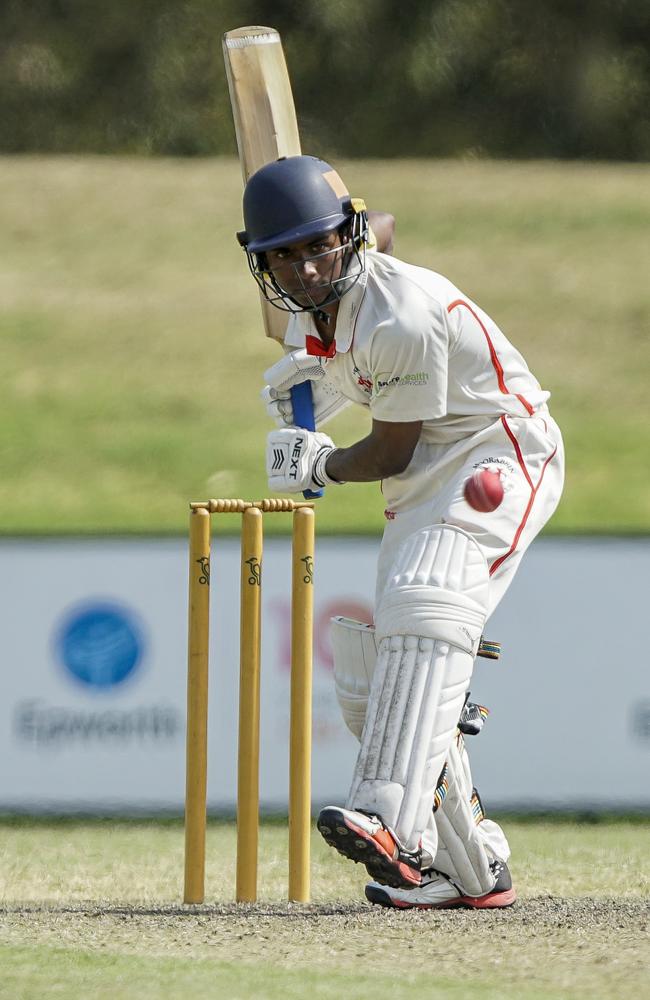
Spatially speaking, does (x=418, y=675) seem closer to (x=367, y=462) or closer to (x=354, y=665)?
(x=354, y=665)

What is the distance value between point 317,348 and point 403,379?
→ 273 millimetres

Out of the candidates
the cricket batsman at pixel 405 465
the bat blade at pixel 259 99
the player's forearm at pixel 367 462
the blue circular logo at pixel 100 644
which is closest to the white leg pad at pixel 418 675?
the cricket batsman at pixel 405 465

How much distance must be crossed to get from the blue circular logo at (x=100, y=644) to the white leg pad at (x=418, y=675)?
7.31ft

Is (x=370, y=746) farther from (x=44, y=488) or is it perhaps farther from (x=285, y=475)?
(x=44, y=488)

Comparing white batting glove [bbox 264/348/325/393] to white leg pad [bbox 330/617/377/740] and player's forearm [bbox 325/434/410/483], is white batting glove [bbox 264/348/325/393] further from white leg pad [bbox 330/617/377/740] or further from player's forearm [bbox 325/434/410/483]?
white leg pad [bbox 330/617/377/740]

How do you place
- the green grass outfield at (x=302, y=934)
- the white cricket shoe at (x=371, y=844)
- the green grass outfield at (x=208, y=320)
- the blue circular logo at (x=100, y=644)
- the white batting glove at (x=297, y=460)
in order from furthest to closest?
the green grass outfield at (x=208, y=320)
the blue circular logo at (x=100, y=644)
the white batting glove at (x=297, y=460)
the white cricket shoe at (x=371, y=844)
the green grass outfield at (x=302, y=934)

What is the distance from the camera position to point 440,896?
3.70 meters

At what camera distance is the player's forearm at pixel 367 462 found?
333cm

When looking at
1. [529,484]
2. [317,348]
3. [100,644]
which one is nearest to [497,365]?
[529,484]

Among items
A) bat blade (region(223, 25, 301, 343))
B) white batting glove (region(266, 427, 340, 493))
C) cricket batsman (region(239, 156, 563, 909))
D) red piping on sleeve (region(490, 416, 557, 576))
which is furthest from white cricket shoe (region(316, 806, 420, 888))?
bat blade (region(223, 25, 301, 343))

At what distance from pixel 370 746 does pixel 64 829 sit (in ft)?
7.70

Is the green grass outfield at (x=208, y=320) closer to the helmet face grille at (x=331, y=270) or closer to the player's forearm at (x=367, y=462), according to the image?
the player's forearm at (x=367, y=462)

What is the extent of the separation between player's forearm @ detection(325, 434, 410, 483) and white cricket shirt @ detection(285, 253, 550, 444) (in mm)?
76

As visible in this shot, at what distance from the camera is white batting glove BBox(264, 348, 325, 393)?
11.8ft
